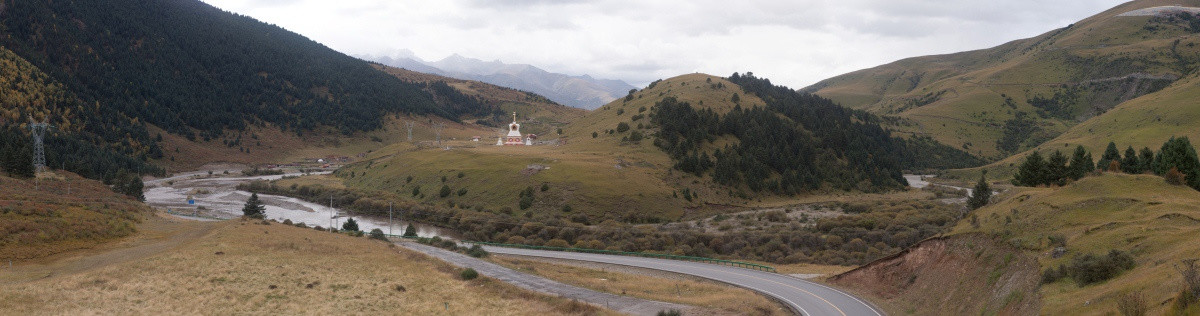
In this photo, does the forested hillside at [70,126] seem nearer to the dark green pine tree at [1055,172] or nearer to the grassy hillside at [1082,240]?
the grassy hillside at [1082,240]

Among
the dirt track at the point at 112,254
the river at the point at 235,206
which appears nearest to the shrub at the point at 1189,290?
the dirt track at the point at 112,254

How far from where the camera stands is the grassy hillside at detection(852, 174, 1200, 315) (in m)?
19.0

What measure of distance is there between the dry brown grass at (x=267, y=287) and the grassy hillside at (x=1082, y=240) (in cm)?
1755

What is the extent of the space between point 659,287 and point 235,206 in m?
75.2

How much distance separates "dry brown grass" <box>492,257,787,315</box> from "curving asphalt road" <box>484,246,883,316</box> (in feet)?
4.71

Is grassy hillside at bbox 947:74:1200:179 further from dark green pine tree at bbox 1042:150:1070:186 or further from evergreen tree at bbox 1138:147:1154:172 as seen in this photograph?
dark green pine tree at bbox 1042:150:1070:186

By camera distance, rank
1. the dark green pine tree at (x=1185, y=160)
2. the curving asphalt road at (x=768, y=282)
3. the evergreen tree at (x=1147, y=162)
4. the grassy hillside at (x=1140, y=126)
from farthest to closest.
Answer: the grassy hillside at (x=1140, y=126), the evergreen tree at (x=1147, y=162), the dark green pine tree at (x=1185, y=160), the curving asphalt road at (x=768, y=282)

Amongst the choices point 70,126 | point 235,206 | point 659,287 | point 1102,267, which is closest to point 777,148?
point 659,287

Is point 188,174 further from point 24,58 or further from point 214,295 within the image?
point 214,295

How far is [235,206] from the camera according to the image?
90.6 meters

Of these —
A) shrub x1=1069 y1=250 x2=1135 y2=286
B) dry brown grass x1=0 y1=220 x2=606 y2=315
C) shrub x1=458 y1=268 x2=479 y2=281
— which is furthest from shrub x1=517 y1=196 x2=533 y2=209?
shrub x1=1069 y1=250 x2=1135 y2=286

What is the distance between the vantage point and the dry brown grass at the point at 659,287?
1273 inches

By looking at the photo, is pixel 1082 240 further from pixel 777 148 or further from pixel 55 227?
pixel 777 148

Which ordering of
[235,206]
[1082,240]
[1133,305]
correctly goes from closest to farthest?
[1133,305] → [1082,240] → [235,206]
